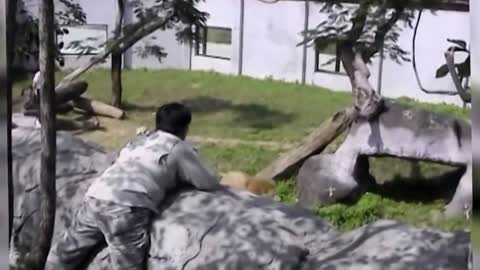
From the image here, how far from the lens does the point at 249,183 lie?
248 centimetres

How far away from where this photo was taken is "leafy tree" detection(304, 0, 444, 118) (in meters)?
2.29

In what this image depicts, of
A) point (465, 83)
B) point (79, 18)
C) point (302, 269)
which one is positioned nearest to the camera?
point (465, 83)

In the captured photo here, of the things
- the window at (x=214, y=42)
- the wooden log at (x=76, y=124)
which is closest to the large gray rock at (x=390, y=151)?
the window at (x=214, y=42)

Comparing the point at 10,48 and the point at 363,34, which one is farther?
the point at 10,48

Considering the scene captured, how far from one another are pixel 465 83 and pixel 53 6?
3.69ft

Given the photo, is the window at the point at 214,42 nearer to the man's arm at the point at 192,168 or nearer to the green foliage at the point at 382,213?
the man's arm at the point at 192,168

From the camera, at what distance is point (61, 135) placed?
263 centimetres

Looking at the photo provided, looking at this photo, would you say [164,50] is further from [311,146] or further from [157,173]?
[311,146]

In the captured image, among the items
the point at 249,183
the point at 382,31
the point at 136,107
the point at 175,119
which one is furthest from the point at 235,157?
the point at 382,31

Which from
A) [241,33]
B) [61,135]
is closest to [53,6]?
[61,135]

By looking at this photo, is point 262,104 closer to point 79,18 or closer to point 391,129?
point 391,129

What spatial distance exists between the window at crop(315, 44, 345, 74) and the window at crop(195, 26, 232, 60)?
9.8 inches

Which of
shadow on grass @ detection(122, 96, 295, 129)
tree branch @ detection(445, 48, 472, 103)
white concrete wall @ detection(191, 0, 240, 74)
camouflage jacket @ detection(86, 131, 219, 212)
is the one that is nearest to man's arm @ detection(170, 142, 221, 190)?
camouflage jacket @ detection(86, 131, 219, 212)

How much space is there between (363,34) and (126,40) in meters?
0.66
